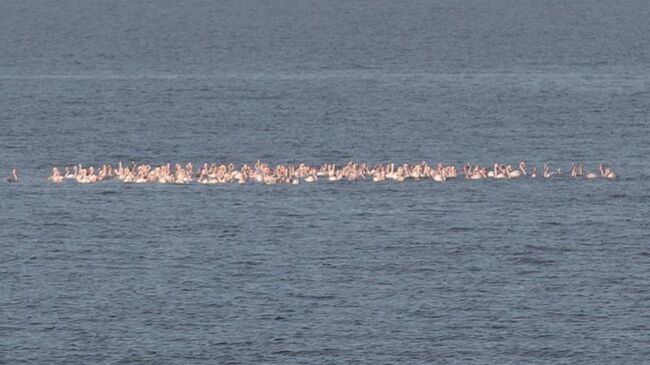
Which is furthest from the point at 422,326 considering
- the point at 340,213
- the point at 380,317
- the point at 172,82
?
the point at 172,82

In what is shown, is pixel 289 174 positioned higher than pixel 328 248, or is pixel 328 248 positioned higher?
pixel 289 174

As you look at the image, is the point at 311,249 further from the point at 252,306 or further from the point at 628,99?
the point at 628,99

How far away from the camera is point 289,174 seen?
11944 cm

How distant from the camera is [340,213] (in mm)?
108688

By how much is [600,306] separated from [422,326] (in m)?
9.42

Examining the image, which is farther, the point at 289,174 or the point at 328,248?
the point at 289,174

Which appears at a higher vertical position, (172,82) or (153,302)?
(172,82)

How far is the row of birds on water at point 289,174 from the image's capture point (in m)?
118

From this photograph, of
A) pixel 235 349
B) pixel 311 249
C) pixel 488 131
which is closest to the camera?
pixel 235 349

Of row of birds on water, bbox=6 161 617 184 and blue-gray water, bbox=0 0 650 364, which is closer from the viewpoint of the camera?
blue-gray water, bbox=0 0 650 364

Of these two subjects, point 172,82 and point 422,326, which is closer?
point 422,326

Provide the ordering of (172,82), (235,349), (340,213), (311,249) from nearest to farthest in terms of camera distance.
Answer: (235,349)
(311,249)
(340,213)
(172,82)

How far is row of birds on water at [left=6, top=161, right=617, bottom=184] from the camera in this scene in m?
118

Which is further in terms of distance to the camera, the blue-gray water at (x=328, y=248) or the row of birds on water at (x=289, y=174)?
the row of birds on water at (x=289, y=174)
